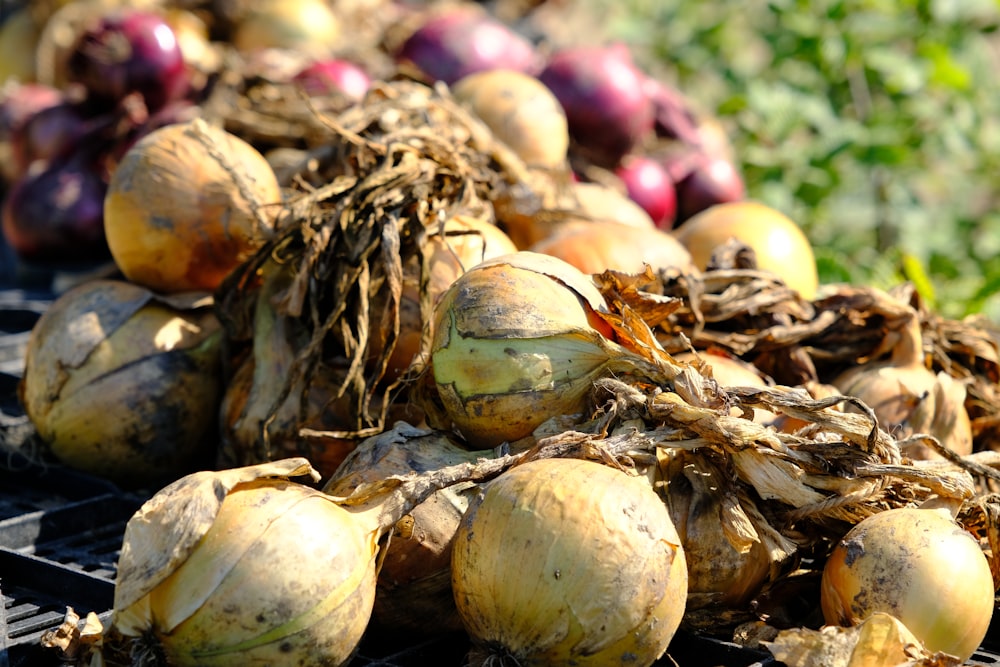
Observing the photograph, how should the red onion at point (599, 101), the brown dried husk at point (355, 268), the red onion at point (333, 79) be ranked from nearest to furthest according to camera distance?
the brown dried husk at point (355, 268), the red onion at point (333, 79), the red onion at point (599, 101)

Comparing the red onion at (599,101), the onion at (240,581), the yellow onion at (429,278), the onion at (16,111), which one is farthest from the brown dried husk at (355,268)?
the onion at (16,111)

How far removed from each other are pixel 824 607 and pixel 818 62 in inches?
133

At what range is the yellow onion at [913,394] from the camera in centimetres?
184

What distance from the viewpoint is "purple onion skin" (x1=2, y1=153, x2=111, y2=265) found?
3141 mm

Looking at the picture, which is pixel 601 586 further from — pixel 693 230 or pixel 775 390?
pixel 693 230

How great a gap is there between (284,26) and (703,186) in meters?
1.79

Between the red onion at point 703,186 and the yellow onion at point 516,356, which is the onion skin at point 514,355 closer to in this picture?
the yellow onion at point 516,356

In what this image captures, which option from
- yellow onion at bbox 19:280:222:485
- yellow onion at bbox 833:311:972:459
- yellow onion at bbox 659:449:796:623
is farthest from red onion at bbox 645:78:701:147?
yellow onion at bbox 659:449:796:623

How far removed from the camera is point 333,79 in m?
2.88

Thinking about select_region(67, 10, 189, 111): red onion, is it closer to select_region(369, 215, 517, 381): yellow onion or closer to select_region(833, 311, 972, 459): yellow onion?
select_region(369, 215, 517, 381): yellow onion

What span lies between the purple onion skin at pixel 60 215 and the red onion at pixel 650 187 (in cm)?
155

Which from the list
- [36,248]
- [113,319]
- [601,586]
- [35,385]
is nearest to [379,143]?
[113,319]

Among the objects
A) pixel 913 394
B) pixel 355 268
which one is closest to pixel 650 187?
pixel 913 394

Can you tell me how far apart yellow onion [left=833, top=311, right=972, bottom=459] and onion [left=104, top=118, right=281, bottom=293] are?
112cm
